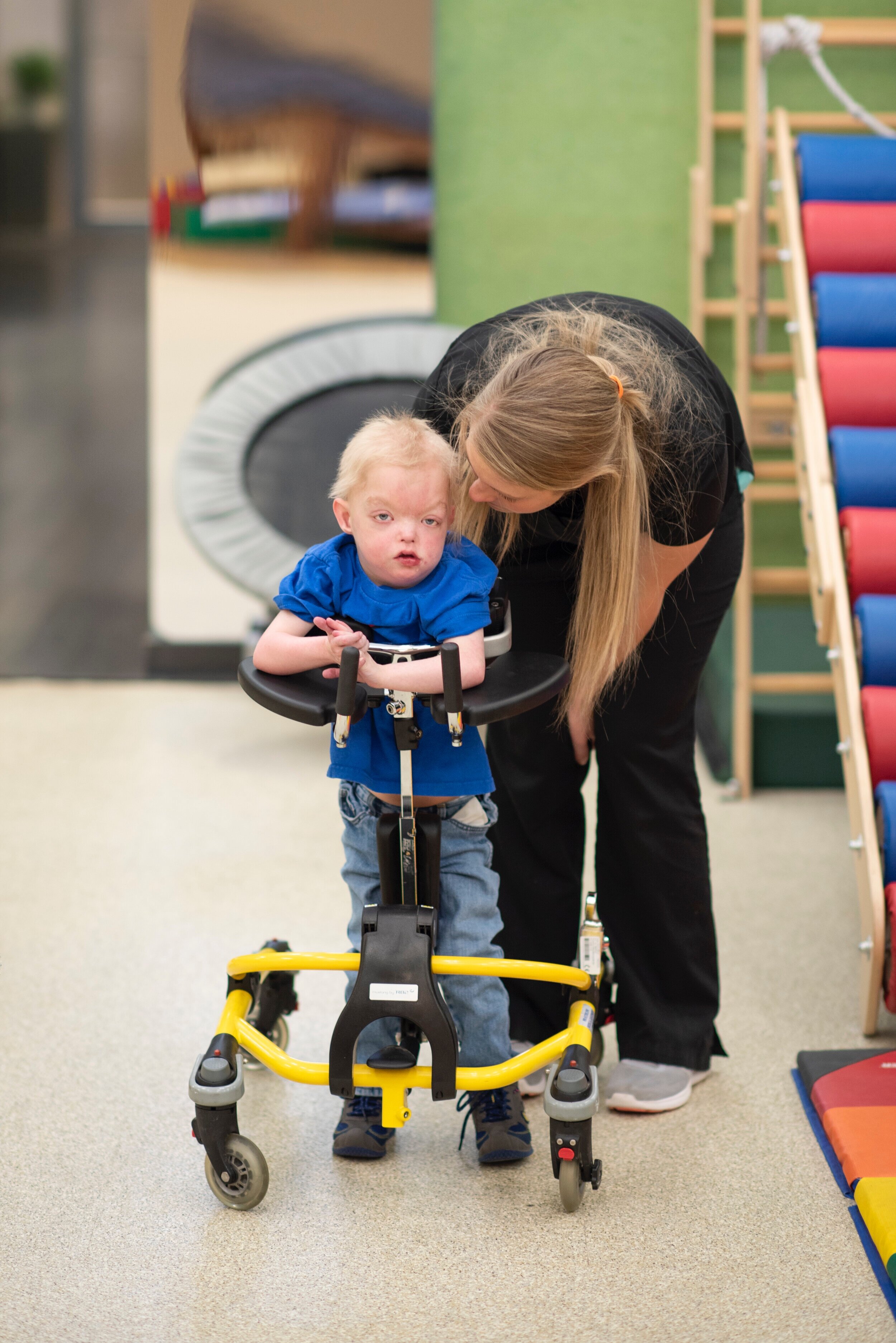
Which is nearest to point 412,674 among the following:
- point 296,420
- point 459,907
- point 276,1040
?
point 459,907

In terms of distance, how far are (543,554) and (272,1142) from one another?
0.85 m

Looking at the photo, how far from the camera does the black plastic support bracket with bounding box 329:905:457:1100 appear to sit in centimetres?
151

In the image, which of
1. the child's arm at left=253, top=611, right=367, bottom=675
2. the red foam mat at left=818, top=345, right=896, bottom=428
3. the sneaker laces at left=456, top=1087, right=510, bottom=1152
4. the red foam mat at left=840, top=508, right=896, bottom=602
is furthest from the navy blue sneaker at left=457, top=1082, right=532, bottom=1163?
the red foam mat at left=818, top=345, right=896, bottom=428

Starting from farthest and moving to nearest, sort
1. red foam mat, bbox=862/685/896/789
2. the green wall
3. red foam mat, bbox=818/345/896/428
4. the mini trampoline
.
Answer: the green wall → the mini trampoline → red foam mat, bbox=818/345/896/428 → red foam mat, bbox=862/685/896/789

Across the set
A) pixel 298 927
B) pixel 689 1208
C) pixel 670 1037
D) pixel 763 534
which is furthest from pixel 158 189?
pixel 689 1208

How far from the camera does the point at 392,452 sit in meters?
1.46

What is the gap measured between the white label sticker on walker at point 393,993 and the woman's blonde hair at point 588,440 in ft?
1.42

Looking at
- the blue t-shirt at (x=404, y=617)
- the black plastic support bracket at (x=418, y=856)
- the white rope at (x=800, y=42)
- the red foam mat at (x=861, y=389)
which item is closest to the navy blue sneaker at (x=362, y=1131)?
the black plastic support bracket at (x=418, y=856)

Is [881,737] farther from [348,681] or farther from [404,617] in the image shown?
[348,681]

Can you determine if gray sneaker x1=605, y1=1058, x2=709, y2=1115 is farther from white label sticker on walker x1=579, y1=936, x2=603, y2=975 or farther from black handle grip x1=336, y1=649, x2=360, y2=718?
black handle grip x1=336, y1=649, x2=360, y2=718

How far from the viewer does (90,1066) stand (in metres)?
1.97

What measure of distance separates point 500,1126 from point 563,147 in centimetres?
305

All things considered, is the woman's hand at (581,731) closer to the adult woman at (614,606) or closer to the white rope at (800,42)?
the adult woman at (614,606)

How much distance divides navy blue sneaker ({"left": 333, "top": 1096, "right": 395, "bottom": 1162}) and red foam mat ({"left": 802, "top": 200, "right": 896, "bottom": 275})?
1889 millimetres
